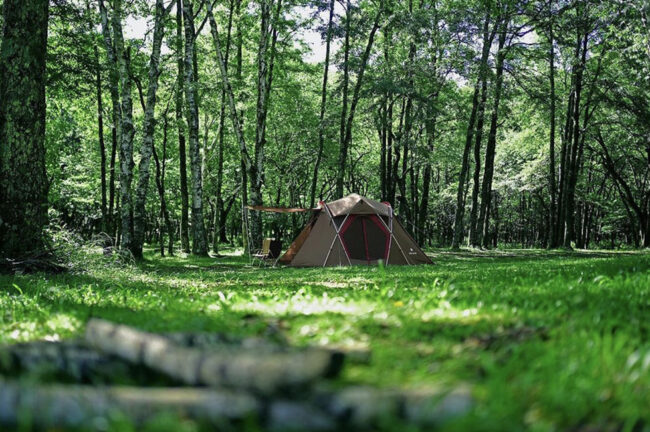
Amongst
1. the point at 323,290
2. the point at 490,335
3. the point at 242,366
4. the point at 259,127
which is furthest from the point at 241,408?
the point at 259,127

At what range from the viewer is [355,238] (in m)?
16.5

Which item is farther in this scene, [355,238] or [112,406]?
[355,238]

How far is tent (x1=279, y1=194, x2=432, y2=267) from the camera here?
15.8 meters

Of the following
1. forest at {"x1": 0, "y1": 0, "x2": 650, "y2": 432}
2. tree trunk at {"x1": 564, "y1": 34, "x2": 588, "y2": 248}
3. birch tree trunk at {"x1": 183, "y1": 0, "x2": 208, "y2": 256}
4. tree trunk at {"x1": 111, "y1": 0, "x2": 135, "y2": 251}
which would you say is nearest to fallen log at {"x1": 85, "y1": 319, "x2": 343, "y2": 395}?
forest at {"x1": 0, "y1": 0, "x2": 650, "y2": 432}

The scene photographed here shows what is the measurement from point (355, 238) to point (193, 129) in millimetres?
8010

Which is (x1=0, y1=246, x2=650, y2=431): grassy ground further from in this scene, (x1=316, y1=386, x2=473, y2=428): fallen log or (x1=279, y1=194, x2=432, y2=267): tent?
(x1=279, y1=194, x2=432, y2=267): tent

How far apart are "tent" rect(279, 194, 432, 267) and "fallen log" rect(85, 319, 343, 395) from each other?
13789mm

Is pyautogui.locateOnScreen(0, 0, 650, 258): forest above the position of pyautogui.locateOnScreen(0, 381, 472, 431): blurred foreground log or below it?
above

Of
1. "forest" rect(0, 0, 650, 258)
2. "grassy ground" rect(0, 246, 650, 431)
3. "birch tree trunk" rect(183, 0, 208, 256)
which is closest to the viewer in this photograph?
"grassy ground" rect(0, 246, 650, 431)

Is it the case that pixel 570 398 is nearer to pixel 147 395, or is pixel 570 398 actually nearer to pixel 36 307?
pixel 147 395

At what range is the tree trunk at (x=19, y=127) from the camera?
856 cm

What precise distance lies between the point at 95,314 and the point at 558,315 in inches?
134

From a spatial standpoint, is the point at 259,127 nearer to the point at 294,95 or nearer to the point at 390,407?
the point at 294,95

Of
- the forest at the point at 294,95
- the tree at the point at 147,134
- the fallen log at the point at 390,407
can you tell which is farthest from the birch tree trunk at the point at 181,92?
the fallen log at the point at 390,407
